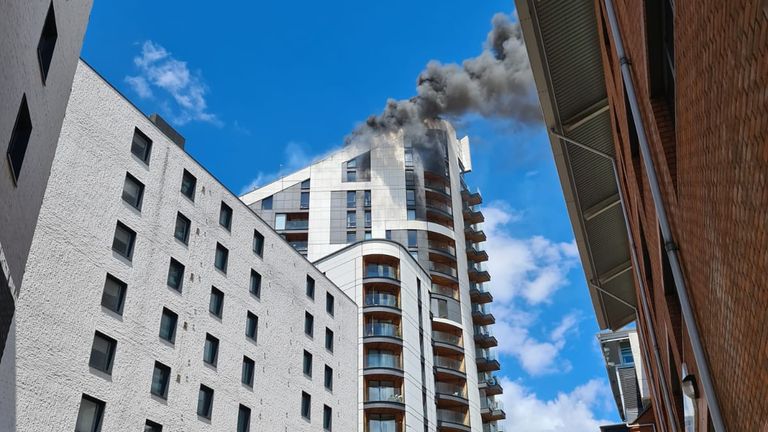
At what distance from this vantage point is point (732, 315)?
4.63 m

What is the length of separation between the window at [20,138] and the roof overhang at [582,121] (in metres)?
8.85

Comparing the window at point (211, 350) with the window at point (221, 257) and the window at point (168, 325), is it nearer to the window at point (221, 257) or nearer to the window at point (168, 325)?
the window at point (168, 325)

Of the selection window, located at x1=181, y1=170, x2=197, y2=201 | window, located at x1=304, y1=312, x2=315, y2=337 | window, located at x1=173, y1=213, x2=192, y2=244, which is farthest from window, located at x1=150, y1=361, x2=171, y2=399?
window, located at x1=304, y1=312, x2=315, y2=337

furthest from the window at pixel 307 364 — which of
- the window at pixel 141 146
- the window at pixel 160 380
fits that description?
the window at pixel 141 146

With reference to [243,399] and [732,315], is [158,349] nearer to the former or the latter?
[243,399]

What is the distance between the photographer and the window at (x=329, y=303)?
37688 mm

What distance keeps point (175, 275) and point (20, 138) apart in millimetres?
16275

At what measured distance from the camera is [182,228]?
1112 inches

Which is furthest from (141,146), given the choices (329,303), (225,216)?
(329,303)

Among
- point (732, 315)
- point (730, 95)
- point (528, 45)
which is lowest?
point (732, 315)

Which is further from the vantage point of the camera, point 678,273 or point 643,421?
point 643,421

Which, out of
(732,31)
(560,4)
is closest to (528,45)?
(560,4)

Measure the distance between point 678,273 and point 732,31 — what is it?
4143mm

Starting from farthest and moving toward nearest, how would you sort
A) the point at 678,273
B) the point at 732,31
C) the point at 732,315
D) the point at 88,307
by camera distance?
1. the point at 88,307
2. the point at 678,273
3. the point at 732,315
4. the point at 732,31
